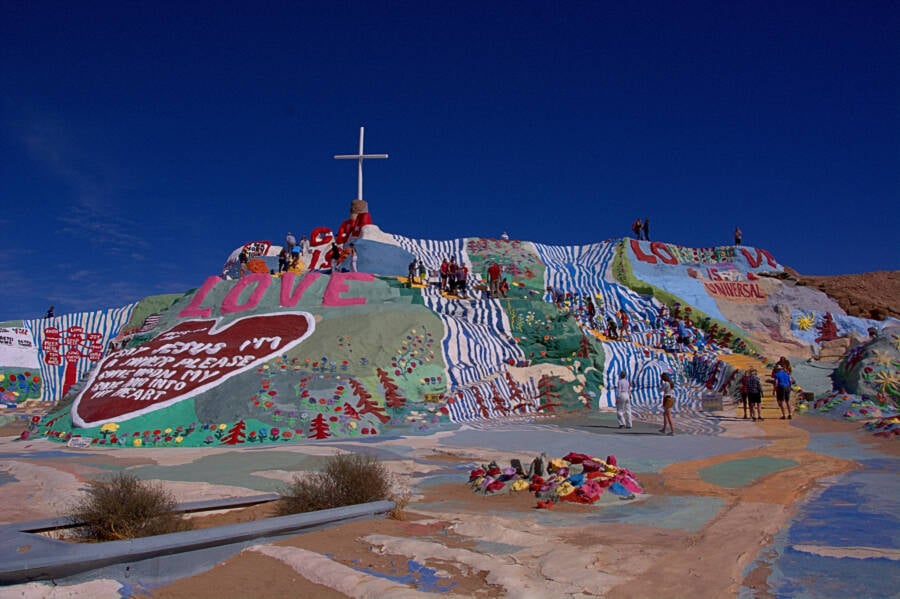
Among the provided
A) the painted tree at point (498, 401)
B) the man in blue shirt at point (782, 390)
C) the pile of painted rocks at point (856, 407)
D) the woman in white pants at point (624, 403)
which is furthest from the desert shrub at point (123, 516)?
the man in blue shirt at point (782, 390)

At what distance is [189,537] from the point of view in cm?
437

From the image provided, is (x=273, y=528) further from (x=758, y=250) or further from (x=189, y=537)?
(x=758, y=250)

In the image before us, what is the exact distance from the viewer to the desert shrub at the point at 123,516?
4.88 meters

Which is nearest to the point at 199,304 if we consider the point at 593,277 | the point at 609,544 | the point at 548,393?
the point at 548,393

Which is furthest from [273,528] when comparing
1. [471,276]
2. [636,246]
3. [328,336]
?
[636,246]

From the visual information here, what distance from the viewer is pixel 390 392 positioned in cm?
1445

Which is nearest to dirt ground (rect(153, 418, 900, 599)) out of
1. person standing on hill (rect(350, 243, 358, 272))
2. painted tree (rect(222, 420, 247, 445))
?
painted tree (rect(222, 420, 247, 445))

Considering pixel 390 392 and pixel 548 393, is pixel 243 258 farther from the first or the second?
pixel 548 393

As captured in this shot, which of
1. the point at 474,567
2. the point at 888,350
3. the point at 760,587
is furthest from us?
the point at 888,350

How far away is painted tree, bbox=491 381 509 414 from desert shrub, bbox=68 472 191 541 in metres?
11.1

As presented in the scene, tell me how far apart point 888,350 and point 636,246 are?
1482cm

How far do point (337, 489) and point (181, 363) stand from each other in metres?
10.3

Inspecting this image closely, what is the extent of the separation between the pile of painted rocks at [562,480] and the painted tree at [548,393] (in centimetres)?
851

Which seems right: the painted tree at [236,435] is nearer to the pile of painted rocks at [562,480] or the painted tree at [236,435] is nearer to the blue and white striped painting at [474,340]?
the blue and white striped painting at [474,340]
